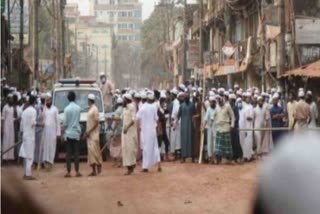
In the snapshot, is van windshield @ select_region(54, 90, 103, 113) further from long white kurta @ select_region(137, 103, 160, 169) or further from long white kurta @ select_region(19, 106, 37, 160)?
long white kurta @ select_region(19, 106, 37, 160)

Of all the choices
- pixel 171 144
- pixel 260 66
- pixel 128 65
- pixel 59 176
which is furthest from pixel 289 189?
pixel 128 65

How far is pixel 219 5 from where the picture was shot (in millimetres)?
47719

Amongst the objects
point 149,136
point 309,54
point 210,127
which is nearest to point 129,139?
point 149,136

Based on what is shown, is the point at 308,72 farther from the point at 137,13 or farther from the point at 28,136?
the point at 137,13

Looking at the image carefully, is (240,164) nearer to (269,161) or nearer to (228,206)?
(228,206)

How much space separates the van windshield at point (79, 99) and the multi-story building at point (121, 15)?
146376 mm

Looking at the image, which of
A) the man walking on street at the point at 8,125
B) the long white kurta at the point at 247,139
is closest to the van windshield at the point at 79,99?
the man walking on street at the point at 8,125

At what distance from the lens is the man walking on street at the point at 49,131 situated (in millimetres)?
16856

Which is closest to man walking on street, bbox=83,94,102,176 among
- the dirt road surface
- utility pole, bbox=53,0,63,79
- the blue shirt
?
the blue shirt

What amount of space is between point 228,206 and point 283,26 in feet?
39.1

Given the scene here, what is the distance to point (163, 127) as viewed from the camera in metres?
19.6

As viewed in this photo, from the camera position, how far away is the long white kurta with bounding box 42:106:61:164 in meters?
16.9

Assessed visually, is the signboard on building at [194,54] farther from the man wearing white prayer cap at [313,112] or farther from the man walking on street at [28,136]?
the man walking on street at [28,136]

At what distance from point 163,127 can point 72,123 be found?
422cm
